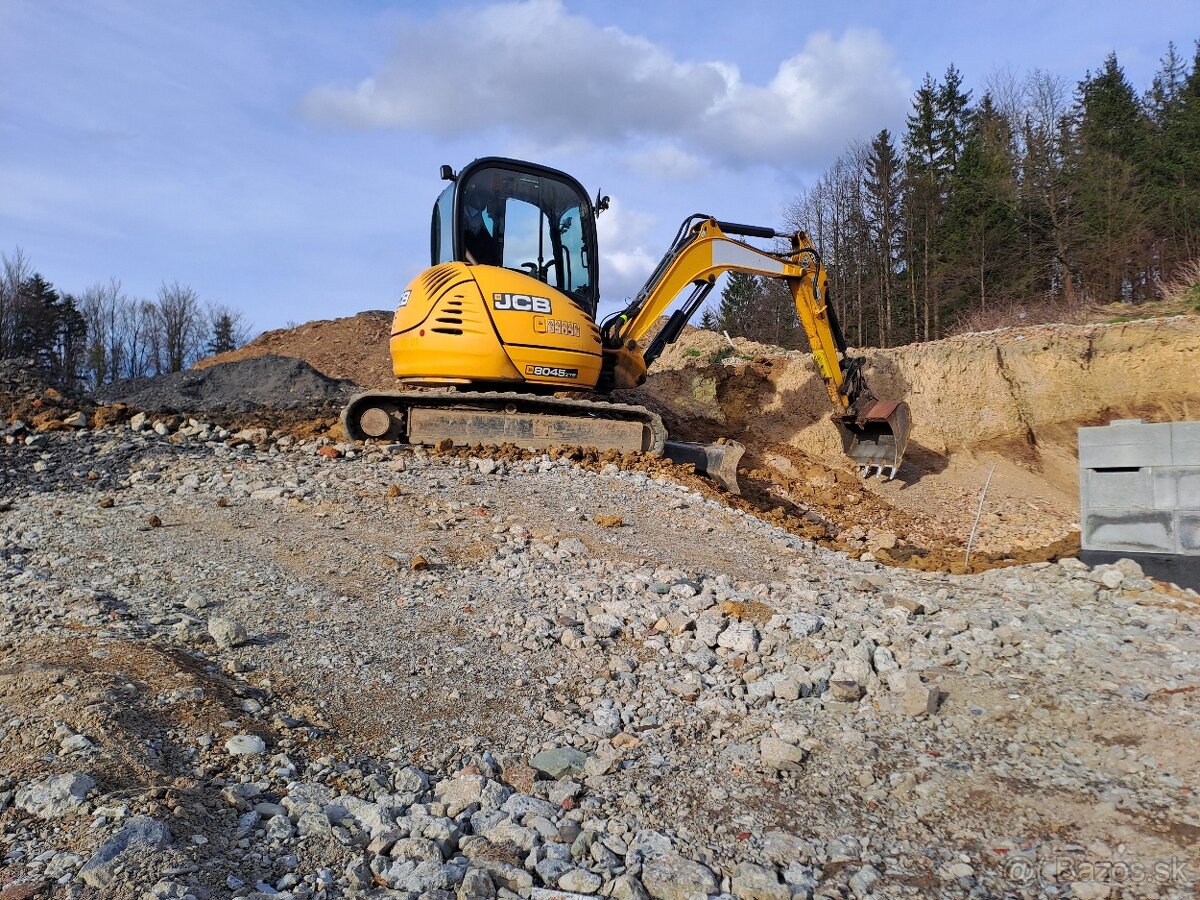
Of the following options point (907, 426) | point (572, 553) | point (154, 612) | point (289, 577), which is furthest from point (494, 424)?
point (907, 426)

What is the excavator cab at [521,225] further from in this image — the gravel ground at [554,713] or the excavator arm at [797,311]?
the gravel ground at [554,713]

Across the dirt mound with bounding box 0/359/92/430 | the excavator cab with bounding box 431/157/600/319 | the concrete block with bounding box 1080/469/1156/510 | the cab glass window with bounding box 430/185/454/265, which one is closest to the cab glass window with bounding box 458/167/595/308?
the excavator cab with bounding box 431/157/600/319

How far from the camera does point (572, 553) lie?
6.34 metres

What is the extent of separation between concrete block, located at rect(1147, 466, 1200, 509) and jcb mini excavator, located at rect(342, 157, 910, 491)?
443cm

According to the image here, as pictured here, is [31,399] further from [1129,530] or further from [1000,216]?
[1000,216]

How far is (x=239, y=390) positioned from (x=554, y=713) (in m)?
11.1

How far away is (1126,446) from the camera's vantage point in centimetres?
635

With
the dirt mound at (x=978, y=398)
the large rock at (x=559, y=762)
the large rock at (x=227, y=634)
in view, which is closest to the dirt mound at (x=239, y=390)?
the dirt mound at (x=978, y=398)

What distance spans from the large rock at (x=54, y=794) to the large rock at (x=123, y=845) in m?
0.24

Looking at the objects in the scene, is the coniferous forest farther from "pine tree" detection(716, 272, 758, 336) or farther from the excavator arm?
the excavator arm

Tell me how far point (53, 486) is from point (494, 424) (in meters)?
4.12

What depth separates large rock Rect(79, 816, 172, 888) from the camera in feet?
8.16

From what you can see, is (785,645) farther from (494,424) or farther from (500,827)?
(494,424)

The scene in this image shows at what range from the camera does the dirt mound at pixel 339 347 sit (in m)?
16.5
